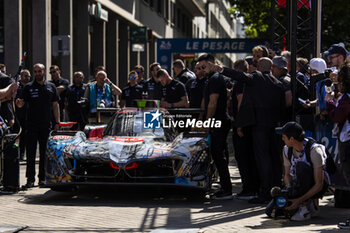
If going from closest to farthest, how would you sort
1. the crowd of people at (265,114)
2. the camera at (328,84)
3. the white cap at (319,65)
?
the crowd of people at (265,114), the camera at (328,84), the white cap at (319,65)

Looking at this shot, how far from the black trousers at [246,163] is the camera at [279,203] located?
1.91 meters

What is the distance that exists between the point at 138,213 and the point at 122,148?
142cm

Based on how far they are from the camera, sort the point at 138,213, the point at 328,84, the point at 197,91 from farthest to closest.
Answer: the point at 197,91
the point at 328,84
the point at 138,213

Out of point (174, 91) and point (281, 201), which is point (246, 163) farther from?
point (174, 91)

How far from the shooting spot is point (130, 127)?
10.9 m

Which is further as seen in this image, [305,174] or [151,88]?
[151,88]

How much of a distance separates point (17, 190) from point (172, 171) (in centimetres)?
244

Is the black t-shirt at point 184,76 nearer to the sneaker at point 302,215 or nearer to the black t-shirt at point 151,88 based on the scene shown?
the black t-shirt at point 151,88

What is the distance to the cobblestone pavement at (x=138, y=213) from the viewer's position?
7.76 meters

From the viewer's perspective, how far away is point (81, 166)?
393 inches

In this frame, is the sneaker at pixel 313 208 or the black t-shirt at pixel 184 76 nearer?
the sneaker at pixel 313 208

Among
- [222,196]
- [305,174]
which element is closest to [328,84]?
[305,174]

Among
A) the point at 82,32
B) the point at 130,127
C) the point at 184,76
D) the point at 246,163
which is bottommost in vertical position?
the point at 246,163

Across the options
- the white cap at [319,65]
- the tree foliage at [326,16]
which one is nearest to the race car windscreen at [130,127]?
the white cap at [319,65]
